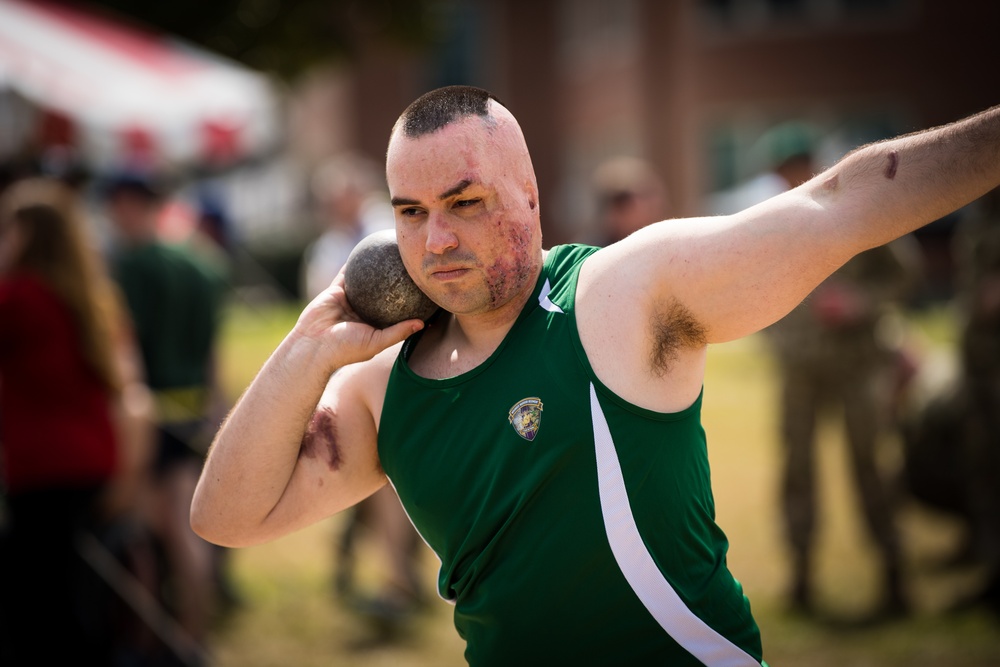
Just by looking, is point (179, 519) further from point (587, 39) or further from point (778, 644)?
point (587, 39)

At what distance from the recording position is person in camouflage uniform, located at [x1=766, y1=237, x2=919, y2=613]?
629cm

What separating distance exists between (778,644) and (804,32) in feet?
71.5

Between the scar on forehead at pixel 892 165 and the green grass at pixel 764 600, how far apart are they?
416 centimetres

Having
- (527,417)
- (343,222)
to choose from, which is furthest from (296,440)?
(343,222)

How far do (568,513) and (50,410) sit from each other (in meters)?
3.76

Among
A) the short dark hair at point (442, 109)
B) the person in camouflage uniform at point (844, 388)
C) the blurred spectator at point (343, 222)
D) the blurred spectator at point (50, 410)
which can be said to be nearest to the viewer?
the short dark hair at point (442, 109)

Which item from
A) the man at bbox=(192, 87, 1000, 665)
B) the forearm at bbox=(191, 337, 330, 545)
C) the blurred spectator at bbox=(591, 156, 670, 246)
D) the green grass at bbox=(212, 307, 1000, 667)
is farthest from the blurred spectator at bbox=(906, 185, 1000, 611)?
the forearm at bbox=(191, 337, 330, 545)

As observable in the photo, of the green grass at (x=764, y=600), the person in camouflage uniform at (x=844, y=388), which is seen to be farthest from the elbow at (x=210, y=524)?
the person in camouflage uniform at (x=844, y=388)

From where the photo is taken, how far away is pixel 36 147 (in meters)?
7.24

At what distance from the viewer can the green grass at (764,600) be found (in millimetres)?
5738

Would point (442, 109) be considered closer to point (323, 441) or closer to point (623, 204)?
point (323, 441)

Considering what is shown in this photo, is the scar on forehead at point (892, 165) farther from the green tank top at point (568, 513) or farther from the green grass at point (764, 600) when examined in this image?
the green grass at point (764, 600)

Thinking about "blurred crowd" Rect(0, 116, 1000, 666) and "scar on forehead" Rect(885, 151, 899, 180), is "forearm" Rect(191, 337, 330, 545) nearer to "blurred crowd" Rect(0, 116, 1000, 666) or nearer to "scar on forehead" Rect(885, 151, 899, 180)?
"scar on forehead" Rect(885, 151, 899, 180)

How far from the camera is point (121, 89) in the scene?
762 centimetres
